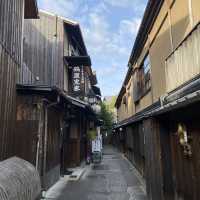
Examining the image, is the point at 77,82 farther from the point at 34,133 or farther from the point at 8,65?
the point at 8,65

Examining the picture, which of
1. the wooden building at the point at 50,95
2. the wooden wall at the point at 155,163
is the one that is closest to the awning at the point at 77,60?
the wooden building at the point at 50,95

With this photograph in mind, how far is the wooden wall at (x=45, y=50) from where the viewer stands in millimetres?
13688

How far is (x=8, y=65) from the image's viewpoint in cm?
787

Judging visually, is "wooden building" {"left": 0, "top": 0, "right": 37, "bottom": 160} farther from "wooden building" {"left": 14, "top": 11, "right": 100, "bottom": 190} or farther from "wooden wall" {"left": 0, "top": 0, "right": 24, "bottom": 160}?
"wooden building" {"left": 14, "top": 11, "right": 100, "bottom": 190}

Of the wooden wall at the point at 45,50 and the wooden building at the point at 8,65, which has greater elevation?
the wooden wall at the point at 45,50

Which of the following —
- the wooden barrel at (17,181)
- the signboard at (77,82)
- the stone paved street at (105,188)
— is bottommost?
the stone paved street at (105,188)

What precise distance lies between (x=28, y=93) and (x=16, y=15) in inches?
101

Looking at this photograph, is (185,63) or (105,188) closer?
(185,63)

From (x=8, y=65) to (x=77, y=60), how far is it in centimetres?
720

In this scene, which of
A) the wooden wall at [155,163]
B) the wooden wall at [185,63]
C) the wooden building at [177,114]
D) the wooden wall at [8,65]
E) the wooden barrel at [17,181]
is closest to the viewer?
the wooden barrel at [17,181]

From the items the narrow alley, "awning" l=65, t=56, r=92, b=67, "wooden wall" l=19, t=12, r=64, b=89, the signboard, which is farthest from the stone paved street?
"awning" l=65, t=56, r=92, b=67

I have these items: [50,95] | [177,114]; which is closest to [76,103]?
[50,95]

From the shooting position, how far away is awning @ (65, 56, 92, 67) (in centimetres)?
1427

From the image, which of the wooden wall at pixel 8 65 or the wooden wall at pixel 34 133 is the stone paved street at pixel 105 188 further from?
the wooden wall at pixel 8 65
